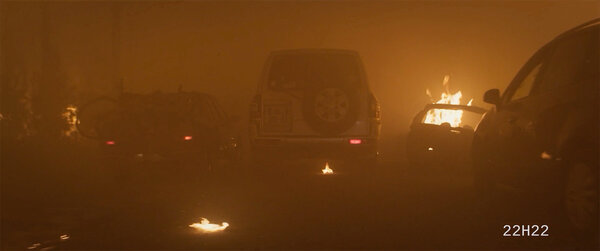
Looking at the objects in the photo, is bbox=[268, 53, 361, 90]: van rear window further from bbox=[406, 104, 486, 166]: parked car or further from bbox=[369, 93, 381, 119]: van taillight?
bbox=[406, 104, 486, 166]: parked car

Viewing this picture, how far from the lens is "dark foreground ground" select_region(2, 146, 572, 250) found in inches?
284

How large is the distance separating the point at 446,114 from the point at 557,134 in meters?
13.0

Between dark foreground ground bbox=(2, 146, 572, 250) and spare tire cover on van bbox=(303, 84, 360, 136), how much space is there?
33.3 inches

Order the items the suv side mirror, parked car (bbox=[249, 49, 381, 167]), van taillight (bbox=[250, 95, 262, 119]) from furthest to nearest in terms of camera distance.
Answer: van taillight (bbox=[250, 95, 262, 119]), parked car (bbox=[249, 49, 381, 167]), the suv side mirror

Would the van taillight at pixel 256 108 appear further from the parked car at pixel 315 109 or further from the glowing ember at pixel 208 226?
the glowing ember at pixel 208 226

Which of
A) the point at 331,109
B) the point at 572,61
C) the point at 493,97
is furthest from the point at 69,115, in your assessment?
the point at 572,61

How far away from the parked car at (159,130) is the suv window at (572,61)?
21.2ft

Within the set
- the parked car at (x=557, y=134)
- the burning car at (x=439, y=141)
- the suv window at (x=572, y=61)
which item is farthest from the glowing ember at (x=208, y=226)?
the burning car at (x=439, y=141)

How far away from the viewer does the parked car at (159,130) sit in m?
13.0

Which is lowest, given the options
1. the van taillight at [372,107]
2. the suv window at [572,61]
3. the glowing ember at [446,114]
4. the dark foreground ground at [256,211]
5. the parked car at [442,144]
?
the dark foreground ground at [256,211]

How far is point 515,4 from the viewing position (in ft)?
84.0

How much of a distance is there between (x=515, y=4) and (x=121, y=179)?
53.6 ft

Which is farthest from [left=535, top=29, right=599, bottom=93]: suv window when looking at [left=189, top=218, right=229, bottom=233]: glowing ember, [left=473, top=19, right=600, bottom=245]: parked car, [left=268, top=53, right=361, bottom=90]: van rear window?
[left=268, top=53, right=361, bottom=90]: van rear window

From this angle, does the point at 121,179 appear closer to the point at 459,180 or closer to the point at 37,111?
the point at 459,180
